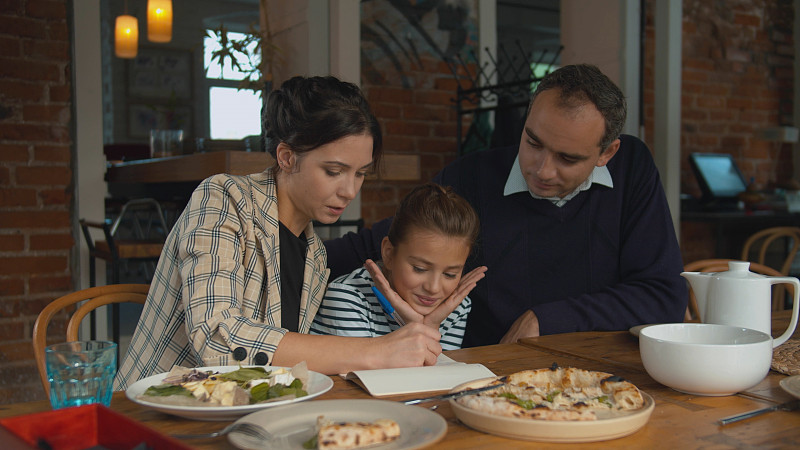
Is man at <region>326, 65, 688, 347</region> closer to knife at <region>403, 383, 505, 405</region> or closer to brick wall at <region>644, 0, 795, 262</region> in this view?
knife at <region>403, 383, 505, 405</region>

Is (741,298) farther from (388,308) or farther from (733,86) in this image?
(733,86)

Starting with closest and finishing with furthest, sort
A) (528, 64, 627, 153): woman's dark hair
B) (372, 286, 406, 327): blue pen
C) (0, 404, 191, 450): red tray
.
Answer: (0, 404, 191, 450): red tray, (372, 286, 406, 327): blue pen, (528, 64, 627, 153): woman's dark hair

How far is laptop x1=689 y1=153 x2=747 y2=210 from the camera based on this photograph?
5.04m

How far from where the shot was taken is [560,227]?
1.89 meters

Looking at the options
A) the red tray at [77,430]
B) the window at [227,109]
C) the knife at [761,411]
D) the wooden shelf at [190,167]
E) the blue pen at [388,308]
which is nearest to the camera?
the red tray at [77,430]

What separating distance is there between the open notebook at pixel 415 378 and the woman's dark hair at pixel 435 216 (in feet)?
1.75

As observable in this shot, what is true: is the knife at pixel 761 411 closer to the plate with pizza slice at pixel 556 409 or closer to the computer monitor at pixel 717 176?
the plate with pizza slice at pixel 556 409

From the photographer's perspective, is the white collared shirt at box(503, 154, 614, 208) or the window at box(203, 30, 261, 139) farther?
the window at box(203, 30, 261, 139)

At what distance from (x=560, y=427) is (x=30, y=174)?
2882 mm

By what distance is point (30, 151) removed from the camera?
305 centimetres

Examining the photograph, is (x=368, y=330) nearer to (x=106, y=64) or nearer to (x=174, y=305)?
(x=174, y=305)

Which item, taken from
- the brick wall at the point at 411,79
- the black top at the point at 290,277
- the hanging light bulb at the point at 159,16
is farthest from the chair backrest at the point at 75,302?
the hanging light bulb at the point at 159,16

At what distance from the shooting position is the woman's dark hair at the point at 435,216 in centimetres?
161

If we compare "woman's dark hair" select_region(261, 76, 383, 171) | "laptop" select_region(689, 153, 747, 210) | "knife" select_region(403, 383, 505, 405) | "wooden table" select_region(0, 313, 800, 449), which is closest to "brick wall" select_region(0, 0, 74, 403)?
"woman's dark hair" select_region(261, 76, 383, 171)
